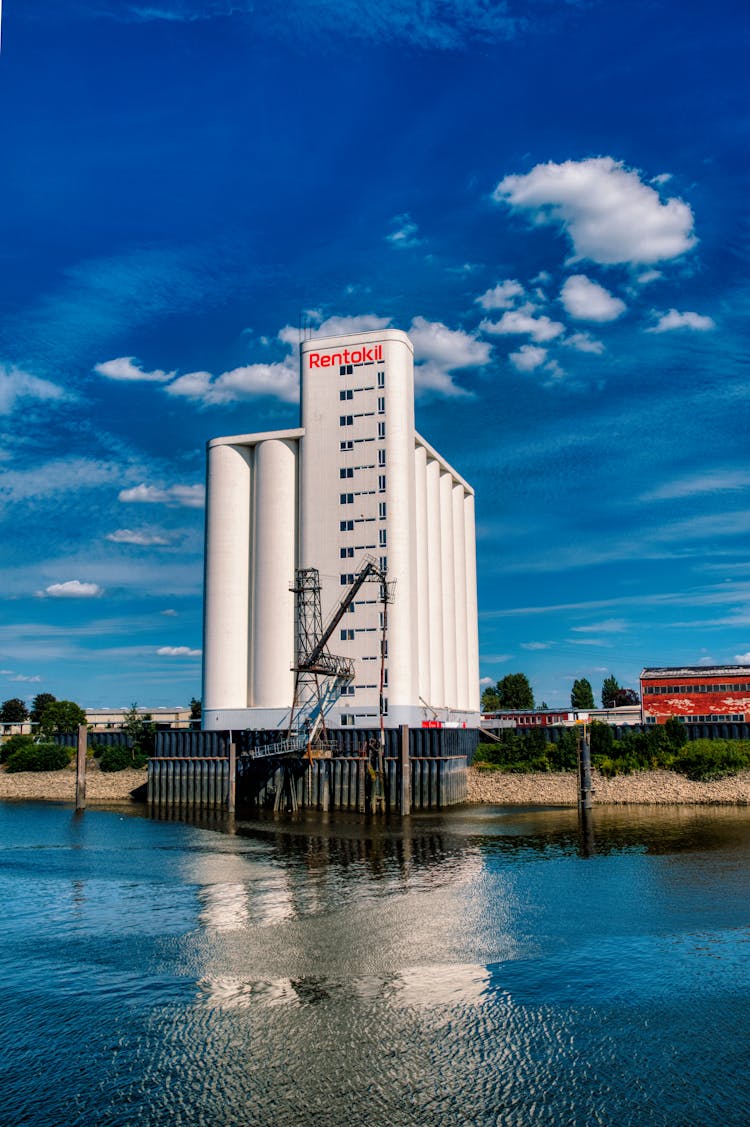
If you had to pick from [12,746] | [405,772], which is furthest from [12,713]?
[405,772]

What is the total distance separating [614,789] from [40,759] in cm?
6188

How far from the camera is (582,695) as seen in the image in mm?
179000

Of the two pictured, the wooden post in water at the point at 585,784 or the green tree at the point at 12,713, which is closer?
the wooden post in water at the point at 585,784

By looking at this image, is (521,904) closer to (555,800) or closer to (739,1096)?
(739,1096)

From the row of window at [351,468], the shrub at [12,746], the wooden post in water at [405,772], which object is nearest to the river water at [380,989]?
the wooden post in water at [405,772]

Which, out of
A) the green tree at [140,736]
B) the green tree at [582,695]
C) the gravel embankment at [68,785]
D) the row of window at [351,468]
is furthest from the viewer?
the green tree at [582,695]

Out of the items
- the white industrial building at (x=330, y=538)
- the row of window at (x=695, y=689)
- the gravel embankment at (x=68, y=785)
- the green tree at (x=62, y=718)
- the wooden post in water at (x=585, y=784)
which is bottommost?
the gravel embankment at (x=68, y=785)

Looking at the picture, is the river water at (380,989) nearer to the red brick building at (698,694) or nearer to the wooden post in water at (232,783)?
the wooden post in water at (232,783)

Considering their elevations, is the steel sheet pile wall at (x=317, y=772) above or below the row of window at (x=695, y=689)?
below

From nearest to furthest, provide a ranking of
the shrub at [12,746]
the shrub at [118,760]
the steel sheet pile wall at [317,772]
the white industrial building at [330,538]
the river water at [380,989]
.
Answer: the river water at [380,989], the steel sheet pile wall at [317,772], the white industrial building at [330,538], the shrub at [118,760], the shrub at [12,746]

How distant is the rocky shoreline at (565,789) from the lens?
221 ft

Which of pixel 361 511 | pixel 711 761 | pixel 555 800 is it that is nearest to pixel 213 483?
pixel 361 511

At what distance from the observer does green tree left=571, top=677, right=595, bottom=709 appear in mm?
178875

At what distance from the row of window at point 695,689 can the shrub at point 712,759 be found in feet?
159
